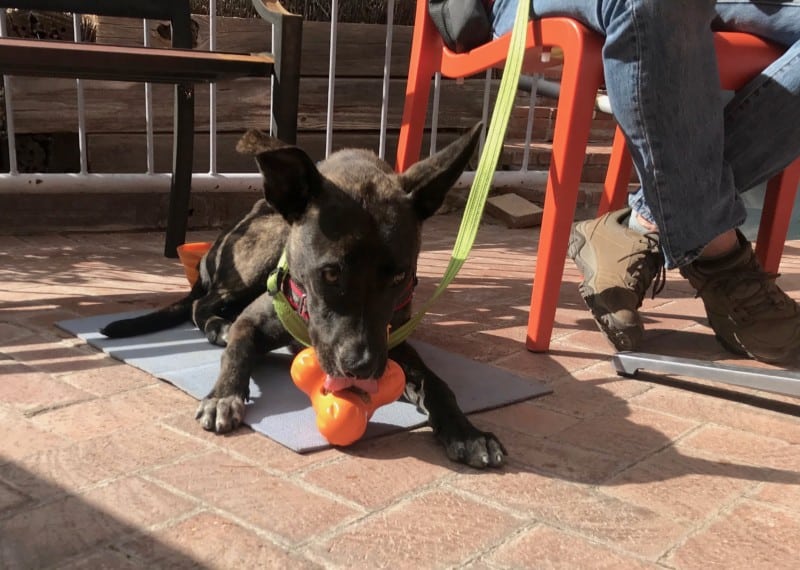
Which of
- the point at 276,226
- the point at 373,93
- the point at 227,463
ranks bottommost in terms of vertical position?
the point at 227,463

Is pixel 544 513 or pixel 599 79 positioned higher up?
pixel 599 79

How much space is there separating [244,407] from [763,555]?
4.46 feet

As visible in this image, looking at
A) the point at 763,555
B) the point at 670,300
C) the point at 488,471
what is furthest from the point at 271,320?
the point at 670,300

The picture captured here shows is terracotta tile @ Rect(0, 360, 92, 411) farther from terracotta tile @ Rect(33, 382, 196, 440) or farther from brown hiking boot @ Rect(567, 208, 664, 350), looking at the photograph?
brown hiking boot @ Rect(567, 208, 664, 350)

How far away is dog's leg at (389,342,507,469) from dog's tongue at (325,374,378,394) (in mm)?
207

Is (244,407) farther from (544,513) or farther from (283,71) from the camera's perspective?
(283,71)

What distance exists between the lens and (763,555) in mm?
1727

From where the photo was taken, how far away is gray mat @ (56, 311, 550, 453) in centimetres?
229

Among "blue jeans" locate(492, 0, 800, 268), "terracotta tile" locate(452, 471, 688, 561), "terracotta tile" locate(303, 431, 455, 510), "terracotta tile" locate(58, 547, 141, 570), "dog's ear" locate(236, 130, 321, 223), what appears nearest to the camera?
"terracotta tile" locate(58, 547, 141, 570)

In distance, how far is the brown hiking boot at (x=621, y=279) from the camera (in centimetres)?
299

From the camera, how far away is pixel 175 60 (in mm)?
3051

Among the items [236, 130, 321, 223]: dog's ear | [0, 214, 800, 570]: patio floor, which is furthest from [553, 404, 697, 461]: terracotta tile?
[236, 130, 321, 223]: dog's ear

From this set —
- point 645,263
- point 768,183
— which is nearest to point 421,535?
point 645,263

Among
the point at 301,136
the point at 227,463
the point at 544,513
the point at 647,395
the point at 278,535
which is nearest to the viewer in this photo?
the point at 278,535
